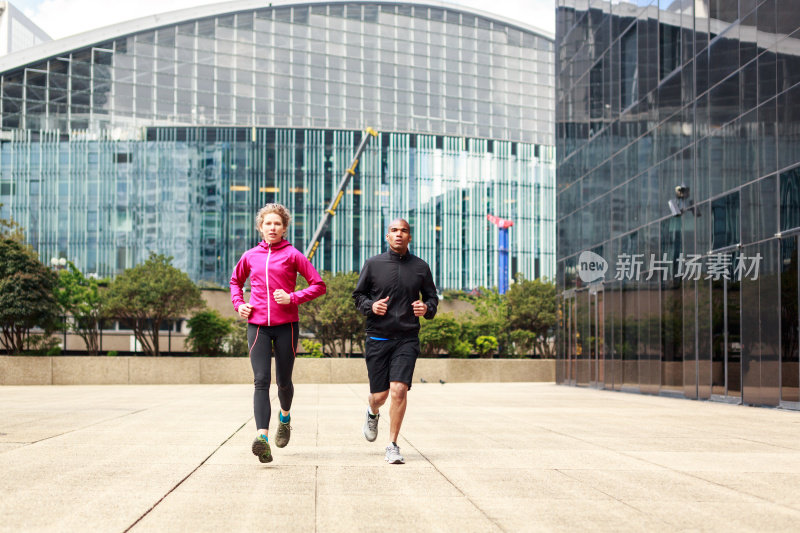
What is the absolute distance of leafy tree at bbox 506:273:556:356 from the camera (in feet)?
154

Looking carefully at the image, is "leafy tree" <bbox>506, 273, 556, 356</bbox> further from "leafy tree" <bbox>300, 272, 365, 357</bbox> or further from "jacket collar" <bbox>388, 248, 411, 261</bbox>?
"jacket collar" <bbox>388, 248, 411, 261</bbox>

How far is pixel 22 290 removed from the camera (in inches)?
1260

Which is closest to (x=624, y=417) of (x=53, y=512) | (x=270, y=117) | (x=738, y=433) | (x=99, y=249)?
(x=738, y=433)

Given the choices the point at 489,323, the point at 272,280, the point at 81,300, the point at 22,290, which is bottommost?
the point at 489,323

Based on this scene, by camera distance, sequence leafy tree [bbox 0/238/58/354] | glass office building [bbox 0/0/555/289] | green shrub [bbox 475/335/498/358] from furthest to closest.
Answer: glass office building [bbox 0/0/555/289], green shrub [bbox 475/335/498/358], leafy tree [bbox 0/238/58/354]

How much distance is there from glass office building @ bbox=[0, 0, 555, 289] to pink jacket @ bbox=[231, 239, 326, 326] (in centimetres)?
6928

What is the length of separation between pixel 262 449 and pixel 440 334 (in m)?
34.2

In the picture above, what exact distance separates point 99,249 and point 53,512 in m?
73.5

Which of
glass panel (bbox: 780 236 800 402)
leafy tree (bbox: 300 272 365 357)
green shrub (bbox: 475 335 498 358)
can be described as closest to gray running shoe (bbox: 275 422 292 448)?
glass panel (bbox: 780 236 800 402)

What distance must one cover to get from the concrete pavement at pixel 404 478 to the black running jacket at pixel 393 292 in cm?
99

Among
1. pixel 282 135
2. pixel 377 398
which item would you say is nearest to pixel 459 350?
pixel 377 398

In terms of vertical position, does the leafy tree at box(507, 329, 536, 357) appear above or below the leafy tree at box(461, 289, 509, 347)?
below

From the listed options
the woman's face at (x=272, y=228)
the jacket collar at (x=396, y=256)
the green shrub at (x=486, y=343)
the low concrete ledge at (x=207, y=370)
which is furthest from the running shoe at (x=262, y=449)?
the green shrub at (x=486, y=343)

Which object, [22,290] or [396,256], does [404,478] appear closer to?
[396,256]
